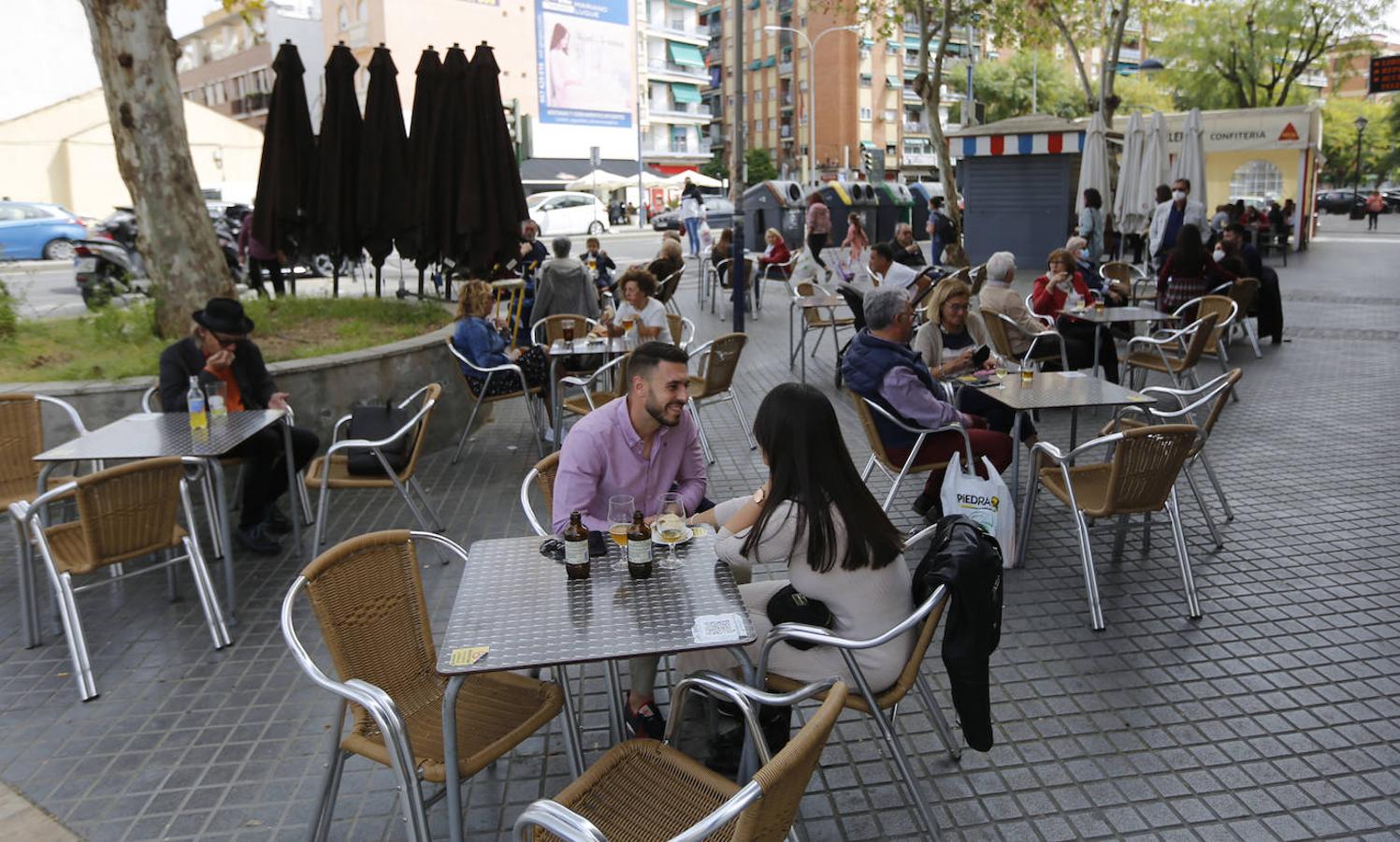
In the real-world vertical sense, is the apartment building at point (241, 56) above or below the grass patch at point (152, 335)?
above

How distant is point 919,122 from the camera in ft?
229

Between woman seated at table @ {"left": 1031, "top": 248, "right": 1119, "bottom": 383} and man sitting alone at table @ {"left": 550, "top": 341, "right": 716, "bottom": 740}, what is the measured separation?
5.64 meters

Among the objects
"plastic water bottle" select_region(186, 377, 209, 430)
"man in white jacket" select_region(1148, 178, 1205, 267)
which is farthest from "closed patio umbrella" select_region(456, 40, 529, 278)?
"man in white jacket" select_region(1148, 178, 1205, 267)

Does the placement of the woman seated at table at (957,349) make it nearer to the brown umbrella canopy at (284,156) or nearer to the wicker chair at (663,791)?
the wicker chair at (663,791)

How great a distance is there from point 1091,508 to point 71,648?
4.27 metres

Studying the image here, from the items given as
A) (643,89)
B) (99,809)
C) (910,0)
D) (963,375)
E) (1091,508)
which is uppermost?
(643,89)

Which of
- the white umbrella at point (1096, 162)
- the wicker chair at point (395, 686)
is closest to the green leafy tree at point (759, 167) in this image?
the white umbrella at point (1096, 162)

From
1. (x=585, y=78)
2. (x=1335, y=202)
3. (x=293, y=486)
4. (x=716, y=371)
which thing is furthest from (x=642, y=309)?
(x=1335, y=202)

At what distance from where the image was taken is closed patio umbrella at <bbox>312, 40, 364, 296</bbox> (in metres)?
8.62

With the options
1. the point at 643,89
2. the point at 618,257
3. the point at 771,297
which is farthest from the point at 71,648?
the point at 643,89

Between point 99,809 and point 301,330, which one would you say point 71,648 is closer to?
point 99,809

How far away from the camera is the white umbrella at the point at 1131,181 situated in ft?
52.2

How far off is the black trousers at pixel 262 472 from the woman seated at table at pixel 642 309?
8.89ft

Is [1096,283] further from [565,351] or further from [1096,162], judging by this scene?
[1096,162]
